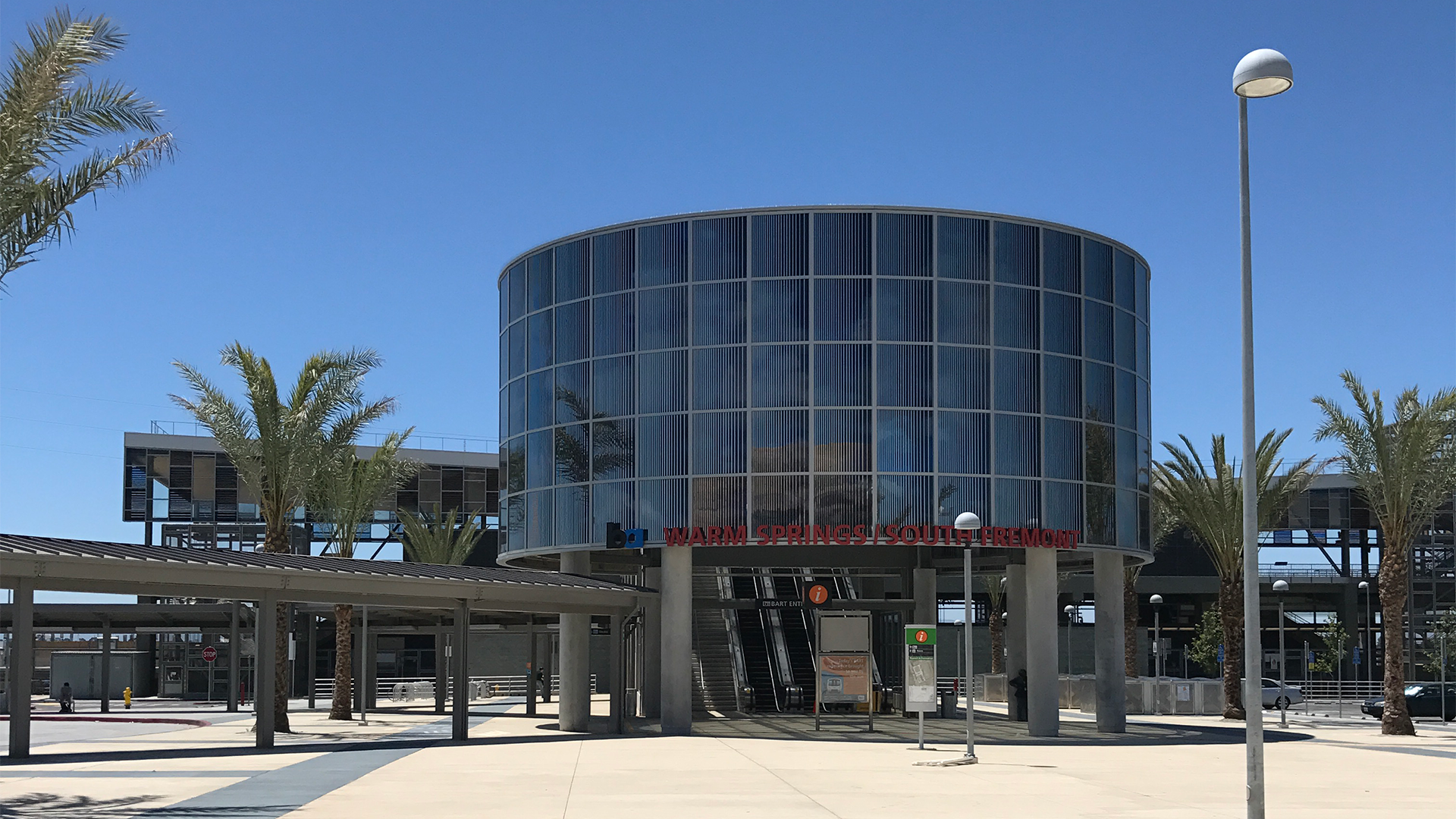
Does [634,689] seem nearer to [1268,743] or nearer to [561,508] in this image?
[561,508]

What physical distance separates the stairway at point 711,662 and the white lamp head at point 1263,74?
3415 centimetres

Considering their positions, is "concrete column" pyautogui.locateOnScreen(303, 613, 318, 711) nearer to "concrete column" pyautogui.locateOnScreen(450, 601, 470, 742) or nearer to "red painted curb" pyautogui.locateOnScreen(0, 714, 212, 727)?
"red painted curb" pyautogui.locateOnScreen(0, 714, 212, 727)

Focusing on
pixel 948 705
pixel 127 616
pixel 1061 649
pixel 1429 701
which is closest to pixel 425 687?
pixel 127 616

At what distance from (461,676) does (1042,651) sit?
14052 mm

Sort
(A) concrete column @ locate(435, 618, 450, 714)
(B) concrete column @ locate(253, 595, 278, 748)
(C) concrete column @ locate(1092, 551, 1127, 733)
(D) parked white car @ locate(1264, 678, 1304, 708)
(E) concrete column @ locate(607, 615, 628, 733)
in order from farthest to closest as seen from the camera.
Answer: (D) parked white car @ locate(1264, 678, 1304, 708), (A) concrete column @ locate(435, 618, 450, 714), (C) concrete column @ locate(1092, 551, 1127, 733), (E) concrete column @ locate(607, 615, 628, 733), (B) concrete column @ locate(253, 595, 278, 748)

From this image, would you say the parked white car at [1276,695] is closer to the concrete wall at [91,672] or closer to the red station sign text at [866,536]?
the red station sign text at [866,536]

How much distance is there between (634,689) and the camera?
52750 mm

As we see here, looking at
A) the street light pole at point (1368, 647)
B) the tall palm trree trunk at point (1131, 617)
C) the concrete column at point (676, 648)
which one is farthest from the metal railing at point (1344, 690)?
the concrete column at point (676, 648)

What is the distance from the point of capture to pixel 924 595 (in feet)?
156

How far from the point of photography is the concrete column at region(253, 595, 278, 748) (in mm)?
31125

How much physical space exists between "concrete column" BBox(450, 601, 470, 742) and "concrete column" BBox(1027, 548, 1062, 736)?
13.5 m

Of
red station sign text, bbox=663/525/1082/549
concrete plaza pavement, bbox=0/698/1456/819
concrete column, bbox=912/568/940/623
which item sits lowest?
concrete plaza pavement, bbox=0/698/1456/819

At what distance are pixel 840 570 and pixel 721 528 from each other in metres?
19.6

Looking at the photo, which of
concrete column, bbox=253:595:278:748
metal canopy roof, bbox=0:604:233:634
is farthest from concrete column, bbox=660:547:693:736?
metal canopy roof, bbox=0:604:233:634
